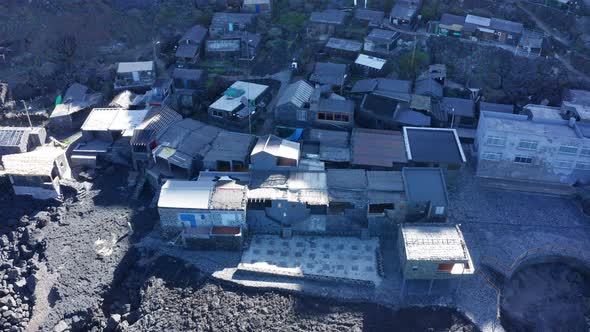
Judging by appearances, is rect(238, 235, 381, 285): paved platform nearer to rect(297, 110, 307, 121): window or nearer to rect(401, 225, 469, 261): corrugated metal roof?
rect(401, 225, 469, 261): corrugated metal roof

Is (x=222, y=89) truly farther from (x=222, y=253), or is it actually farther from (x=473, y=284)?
(x=473, y=284)

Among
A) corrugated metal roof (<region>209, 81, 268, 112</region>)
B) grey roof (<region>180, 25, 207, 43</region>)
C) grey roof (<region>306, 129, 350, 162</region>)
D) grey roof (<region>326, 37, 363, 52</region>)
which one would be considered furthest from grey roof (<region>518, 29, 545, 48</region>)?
grey roof (<region>180, 25, 207, 43</region>)

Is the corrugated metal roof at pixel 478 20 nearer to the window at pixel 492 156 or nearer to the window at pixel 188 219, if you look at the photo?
the window at pixel 492 156

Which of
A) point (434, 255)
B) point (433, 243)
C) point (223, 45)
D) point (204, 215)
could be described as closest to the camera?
point (434, 255)

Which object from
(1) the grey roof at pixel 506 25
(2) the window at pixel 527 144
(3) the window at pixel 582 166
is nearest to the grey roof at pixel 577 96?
(3) the window at pixel 582 166

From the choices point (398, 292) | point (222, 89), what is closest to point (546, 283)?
point (398, 292)

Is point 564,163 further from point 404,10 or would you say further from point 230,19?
point 230,19

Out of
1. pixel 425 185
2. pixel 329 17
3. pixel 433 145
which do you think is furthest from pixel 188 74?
pixel 425 185
